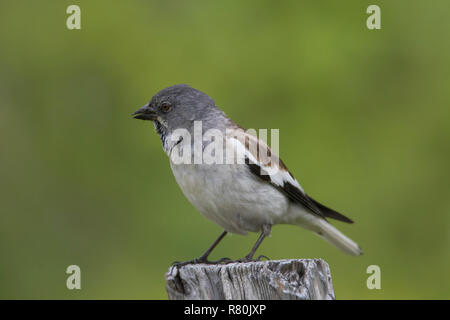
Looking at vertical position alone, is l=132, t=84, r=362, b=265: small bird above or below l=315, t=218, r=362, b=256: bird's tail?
above

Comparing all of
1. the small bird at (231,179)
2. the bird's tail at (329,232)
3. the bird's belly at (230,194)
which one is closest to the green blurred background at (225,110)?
the bird's tail at (329,232)

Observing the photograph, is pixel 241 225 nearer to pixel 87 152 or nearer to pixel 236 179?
pixel 236 179

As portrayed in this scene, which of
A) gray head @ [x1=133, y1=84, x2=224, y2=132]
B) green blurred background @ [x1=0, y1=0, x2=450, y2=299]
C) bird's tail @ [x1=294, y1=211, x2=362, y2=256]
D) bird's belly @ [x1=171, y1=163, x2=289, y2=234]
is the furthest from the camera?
green blurred background @ [x1=0, y1=0, x2=450, y2=299]

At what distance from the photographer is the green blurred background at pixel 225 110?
8.67 m

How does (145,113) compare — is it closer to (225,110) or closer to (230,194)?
(230,194)

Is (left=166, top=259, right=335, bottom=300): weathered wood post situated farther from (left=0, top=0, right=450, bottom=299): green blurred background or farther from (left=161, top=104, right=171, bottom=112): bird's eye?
(left=0, top=0, right=450, bottom=299): green blurred background

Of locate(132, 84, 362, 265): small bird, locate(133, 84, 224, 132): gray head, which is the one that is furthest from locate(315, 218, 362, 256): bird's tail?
locate(133, 84, 224, 132): gray head

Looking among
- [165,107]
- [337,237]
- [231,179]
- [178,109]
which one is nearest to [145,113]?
[165,107]

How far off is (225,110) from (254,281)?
5308mm

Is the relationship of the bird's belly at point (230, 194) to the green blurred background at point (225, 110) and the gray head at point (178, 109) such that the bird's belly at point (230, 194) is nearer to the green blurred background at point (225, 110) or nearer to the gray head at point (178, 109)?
the gray head at point (178, 109)

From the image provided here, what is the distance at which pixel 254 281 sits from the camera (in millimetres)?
3947

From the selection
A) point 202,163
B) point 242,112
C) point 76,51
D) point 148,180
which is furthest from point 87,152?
point 202,163

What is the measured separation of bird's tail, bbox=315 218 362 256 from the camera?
627 centimetres

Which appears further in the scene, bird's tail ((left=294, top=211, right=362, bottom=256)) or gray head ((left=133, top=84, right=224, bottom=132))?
bird's tail ((left=294, top=211, right=362, bottom=256))
